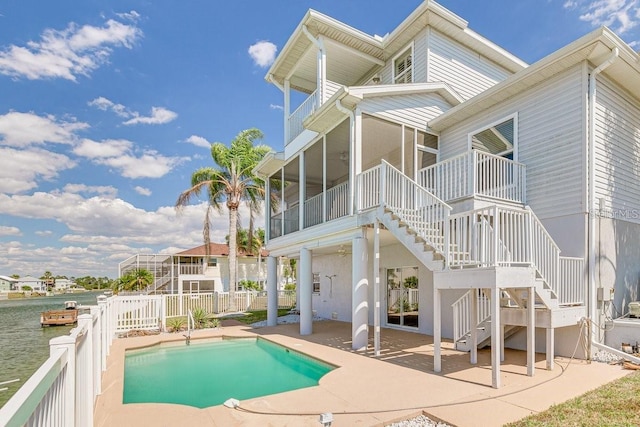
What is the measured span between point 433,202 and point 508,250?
197 centimetres

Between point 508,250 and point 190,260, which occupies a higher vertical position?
point 508,250

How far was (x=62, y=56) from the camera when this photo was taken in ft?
43.9

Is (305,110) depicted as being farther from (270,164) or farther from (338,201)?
(338,201)

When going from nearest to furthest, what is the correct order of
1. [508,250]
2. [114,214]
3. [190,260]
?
[508,250] < [114,214] < [190,260]

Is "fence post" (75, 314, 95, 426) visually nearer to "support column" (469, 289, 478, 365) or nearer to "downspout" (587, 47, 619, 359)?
"support column" (469, 289, 478, 365)

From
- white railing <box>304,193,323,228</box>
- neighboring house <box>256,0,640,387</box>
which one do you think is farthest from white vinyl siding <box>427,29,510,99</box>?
white railing <box>304,193,323,228</box>

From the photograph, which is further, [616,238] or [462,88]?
[462,88]

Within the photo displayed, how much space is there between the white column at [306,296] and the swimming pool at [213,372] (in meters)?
1.48

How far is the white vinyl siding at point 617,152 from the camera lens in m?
8.65

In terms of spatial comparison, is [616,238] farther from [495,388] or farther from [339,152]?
[339,152]

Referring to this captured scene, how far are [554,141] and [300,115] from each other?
8189mm

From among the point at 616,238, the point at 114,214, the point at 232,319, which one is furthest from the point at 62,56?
the point at 114,214

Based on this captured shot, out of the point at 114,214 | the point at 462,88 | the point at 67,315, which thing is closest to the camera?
the point at 462,88

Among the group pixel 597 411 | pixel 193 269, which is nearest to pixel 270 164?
pixel 597 411
